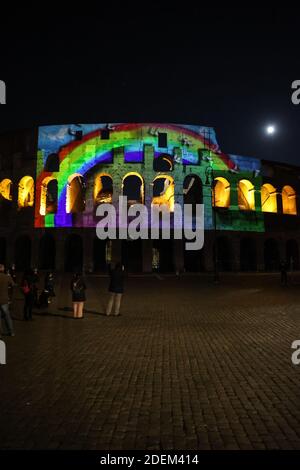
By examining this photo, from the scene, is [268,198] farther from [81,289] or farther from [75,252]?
[81,289]

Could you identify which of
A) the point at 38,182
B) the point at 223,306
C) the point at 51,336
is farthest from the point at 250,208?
the point at 51,336

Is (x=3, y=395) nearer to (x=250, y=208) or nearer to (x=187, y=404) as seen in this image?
(x=187, y=404)

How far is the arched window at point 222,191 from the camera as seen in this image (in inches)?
1558

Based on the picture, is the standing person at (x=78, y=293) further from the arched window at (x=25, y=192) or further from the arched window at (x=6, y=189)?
the arched window at (x=6, y=189)

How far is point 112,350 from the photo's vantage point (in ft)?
22.5

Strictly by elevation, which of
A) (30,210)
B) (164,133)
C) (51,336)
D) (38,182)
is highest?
(164,133)

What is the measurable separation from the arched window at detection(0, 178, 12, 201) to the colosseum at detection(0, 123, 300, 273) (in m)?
0.11

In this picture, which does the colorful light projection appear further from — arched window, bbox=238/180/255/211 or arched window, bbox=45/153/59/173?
arched window, bbox=238/180/255/211

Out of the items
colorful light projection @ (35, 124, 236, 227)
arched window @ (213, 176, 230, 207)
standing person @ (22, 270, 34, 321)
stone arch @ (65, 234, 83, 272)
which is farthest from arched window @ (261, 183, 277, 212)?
standing person @ (22, 270, 34, 321)

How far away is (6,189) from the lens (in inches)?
1609

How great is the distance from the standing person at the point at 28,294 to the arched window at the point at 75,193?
26.9 meters

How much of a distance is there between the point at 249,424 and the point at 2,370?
3919mm

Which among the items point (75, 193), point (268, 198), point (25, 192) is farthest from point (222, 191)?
point (25, 192)

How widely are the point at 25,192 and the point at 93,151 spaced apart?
9478 millimetres
